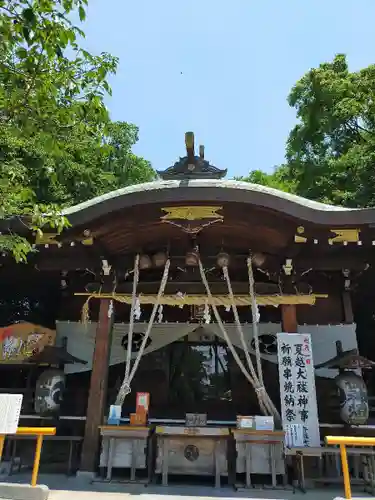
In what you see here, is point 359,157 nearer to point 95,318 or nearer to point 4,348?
point 95,318

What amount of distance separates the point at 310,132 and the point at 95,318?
13.2 m

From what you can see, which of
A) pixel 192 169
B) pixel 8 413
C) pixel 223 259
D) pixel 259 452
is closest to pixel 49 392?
pixel 8 413

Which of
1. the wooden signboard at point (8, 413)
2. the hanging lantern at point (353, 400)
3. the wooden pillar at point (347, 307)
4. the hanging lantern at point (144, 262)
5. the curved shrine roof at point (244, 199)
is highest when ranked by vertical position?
the curved shrine roof at point (244, 199)

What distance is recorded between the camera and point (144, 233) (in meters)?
7.18

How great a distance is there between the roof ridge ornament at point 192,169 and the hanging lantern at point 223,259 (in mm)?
1531

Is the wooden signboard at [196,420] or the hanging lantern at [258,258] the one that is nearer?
the wooden signboard at [196,420]

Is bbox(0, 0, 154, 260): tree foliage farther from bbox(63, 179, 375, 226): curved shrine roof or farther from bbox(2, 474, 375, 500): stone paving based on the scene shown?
bbox(2, 474, 375, 500): stone paving

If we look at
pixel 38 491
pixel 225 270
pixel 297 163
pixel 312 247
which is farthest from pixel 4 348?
pixel 297 163

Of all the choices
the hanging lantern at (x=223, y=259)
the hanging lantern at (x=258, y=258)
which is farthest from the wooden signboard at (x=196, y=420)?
the hanging lantern at (x=258, y=258)

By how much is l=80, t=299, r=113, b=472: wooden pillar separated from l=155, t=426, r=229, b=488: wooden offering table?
0.95m

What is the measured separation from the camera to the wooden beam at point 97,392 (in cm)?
621

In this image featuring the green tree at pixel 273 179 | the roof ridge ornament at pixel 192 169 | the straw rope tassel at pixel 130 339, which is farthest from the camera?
the green tree at pixel 273 179

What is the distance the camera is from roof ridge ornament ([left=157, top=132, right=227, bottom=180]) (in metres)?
7.81

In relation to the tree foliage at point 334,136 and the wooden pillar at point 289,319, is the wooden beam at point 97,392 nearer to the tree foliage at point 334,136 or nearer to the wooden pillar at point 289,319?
the wooden pillar at point 289,319
